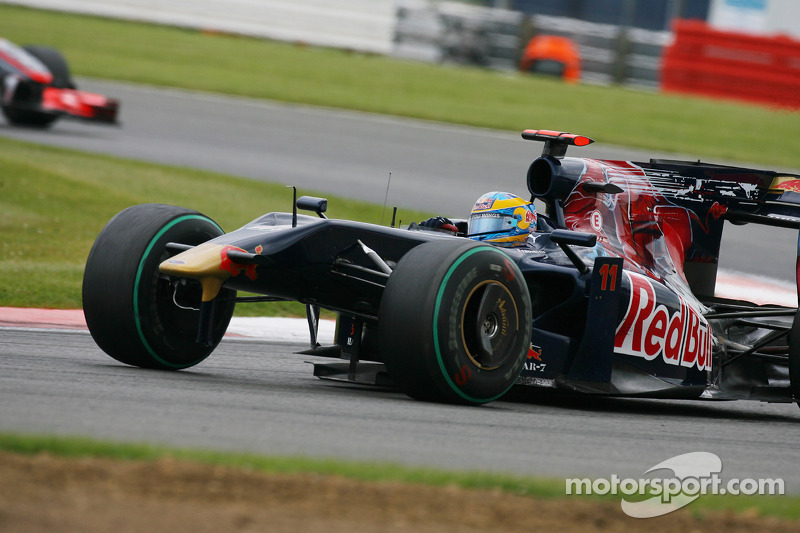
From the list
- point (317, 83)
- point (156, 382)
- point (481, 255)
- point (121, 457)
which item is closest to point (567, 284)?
point (481, 255)

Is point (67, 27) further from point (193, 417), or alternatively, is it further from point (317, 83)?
point (193, 417)

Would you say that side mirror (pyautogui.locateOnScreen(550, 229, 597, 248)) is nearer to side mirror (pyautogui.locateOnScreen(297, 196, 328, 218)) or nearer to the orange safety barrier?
side mirror (pyautogui.locateOnScreen(297, 196, 328, 218))

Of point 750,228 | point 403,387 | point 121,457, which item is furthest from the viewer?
point 750,228

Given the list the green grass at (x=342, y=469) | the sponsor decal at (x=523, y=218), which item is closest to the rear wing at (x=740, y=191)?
the sponsor decal at (x=523, y=218)

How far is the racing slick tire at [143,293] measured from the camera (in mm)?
6285

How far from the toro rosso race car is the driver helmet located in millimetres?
11

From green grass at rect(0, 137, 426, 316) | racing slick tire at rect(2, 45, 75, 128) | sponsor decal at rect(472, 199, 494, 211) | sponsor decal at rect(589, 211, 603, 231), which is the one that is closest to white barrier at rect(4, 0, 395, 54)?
racing slick tire at rect(2, 45, 75, 128)

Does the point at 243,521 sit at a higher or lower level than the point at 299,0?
lower

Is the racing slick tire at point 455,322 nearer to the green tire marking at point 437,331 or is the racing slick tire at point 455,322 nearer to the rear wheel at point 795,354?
the green tire marking at point 437,331

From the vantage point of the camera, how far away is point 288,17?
2727 cm

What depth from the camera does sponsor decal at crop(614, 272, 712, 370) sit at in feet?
22.5

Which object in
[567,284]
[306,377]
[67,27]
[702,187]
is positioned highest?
[67,27]

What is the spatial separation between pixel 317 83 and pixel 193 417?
18992 millimetres

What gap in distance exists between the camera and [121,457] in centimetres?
418
